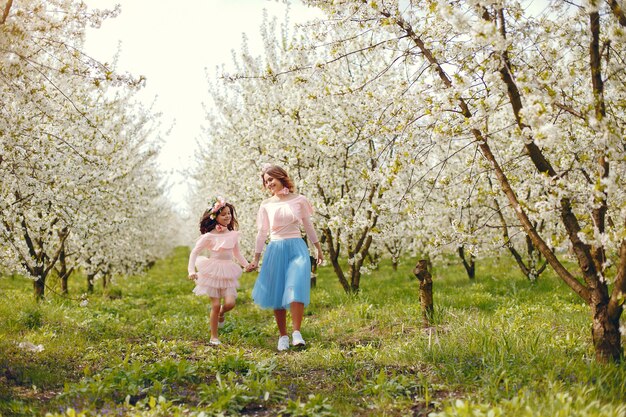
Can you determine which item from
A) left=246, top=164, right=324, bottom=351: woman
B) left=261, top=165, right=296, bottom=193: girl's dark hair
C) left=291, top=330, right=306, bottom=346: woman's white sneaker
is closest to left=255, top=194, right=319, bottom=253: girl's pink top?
left=246, top=164, right=324, bottom=351: woman

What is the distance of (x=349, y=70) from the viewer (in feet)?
34.1

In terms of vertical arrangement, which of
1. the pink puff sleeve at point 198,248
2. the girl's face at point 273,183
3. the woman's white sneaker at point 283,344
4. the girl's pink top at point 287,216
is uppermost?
the girl's face at point 273,183

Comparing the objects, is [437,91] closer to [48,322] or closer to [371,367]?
[371,367]

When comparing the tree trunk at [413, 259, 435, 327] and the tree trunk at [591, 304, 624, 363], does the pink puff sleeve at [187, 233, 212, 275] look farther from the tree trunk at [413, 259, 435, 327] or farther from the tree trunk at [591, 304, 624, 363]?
the tree trunk at [591, 304, 624, 363]

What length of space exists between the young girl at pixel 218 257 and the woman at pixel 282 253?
61cm

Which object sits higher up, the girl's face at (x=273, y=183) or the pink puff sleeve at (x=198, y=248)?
the girl's face at (x=273, y=183)

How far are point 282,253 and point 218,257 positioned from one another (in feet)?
3.70

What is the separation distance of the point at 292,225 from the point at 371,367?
2.20 meters

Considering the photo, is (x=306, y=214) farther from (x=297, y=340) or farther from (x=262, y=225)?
(x=297, y=340)

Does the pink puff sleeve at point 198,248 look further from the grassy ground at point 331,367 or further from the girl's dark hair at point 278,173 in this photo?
the girl's dark hair at point 278,173

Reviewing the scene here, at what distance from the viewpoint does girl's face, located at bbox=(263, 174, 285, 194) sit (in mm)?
6609

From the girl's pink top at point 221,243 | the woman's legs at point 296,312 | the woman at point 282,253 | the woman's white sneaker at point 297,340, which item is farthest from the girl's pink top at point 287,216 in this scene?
the woman's white sneaker at point 297,340

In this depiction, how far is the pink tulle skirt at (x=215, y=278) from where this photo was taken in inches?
277

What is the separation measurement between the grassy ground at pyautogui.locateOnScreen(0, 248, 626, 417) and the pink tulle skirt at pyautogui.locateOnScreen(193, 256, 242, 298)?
1.98ft
